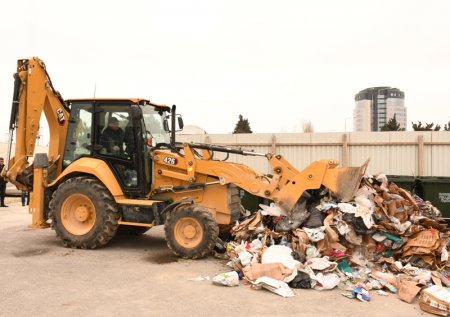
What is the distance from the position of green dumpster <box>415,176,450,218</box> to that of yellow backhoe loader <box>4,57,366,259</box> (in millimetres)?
4043

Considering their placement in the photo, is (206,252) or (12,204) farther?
(12,204)

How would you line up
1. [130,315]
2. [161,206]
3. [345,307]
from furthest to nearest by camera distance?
1. [161,206]
2. [345,307]
3. [130,315]

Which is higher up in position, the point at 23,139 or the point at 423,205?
the point at 23,139

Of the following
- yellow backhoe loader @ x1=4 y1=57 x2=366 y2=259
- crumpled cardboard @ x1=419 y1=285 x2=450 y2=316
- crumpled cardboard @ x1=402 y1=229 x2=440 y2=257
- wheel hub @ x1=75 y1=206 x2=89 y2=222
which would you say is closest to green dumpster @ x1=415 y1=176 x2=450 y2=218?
crumpled cardboard @ x1=402 y1=229 x2=440 y2=257

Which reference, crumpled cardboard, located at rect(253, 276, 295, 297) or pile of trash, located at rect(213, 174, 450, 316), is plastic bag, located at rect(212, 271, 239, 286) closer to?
pile of trash, located at rect(213, 174, 450, 316)

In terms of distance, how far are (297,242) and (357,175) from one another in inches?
54.6

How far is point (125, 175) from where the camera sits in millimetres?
7711

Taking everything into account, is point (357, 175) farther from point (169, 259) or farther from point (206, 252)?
point (169, 259)

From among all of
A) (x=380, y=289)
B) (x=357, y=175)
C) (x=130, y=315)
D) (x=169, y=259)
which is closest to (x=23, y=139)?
(x=169, y=259)

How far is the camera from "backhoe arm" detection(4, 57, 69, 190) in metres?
8.02

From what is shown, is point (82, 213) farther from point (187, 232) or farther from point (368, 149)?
point (368, 149)

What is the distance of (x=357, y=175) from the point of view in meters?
6.72

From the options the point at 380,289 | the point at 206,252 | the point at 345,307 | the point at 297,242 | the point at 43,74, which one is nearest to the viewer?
the point at 345,307

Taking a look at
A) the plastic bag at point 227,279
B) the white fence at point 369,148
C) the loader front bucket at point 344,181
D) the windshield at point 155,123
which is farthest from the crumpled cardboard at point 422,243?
the white fence at point 369,148
